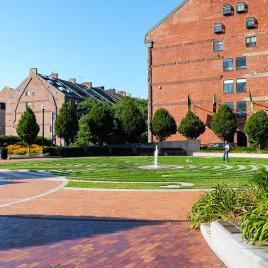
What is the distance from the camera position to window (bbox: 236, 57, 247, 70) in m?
50.4

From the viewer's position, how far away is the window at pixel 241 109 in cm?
5066

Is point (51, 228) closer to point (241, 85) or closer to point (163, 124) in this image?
point (163, 124)

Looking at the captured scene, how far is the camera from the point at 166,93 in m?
55.2

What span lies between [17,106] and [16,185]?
2546 inches

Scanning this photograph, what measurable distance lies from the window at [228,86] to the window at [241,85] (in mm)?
694

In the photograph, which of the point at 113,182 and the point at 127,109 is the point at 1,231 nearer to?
the point at 113,182

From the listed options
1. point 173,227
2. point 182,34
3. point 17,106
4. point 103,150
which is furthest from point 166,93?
point 173,227

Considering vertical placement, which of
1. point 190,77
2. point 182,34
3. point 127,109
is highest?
point 182,34

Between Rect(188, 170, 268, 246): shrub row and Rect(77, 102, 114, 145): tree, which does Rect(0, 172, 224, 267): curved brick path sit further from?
Rect(77, 102, 114, 145): tree

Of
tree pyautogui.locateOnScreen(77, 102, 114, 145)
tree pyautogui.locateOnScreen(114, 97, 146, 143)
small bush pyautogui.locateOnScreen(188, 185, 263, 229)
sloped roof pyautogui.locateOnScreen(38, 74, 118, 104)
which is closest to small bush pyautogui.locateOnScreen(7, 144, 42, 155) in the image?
tree pyautogui.locateOnScreen(77, 102, 114, 145)

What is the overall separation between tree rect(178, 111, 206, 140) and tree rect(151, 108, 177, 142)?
2.07 m

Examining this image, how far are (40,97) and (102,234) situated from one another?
232 ft

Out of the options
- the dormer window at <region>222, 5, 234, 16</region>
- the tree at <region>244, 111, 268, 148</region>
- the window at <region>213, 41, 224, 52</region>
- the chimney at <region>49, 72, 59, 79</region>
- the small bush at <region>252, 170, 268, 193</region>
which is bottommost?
the small bush at <region>252, 170, 268, 193</region>

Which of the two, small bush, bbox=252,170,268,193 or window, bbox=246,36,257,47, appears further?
window, bbox=246,36,257,47
